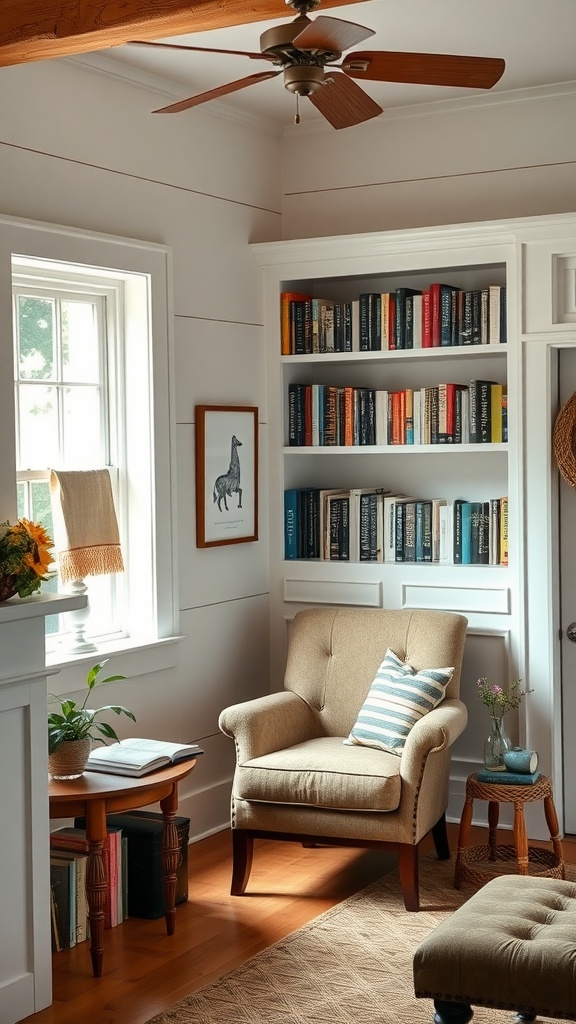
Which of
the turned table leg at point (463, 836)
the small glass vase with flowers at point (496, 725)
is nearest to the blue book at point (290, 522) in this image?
the small glass vase with flowers at point (496, 725)

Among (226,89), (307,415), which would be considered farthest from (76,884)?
(226,89)

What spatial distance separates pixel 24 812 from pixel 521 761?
1762mm

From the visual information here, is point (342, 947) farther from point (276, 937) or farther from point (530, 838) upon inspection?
point (530, 838)

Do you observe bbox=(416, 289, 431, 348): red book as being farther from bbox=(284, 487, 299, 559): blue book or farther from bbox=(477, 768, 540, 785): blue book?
bbox=(477, 768, 540, 785): blue book

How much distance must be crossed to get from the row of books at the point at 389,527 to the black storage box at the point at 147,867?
1586 millimetres

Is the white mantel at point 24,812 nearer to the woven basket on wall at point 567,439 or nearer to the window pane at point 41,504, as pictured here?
the window pane at point 41,504

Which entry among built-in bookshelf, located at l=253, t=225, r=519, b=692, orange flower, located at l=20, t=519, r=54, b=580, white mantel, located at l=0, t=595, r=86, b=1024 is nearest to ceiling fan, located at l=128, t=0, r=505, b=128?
orange flower, located at l=20, t=519, r=54, b=580

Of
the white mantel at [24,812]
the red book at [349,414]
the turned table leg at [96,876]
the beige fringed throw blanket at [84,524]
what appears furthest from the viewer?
the red book at [349,414]

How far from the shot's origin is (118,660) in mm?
4293

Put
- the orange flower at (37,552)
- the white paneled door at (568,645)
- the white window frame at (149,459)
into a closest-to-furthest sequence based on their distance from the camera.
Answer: the orange flower at (37,552)
the white window frame at (149,459)
the white paneled door at (568,645)

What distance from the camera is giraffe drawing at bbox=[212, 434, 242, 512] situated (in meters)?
4.87

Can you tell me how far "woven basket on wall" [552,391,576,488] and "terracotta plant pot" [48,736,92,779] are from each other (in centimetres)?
208

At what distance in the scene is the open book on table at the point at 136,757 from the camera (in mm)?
3732

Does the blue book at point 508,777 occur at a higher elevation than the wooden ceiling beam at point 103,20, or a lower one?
lower
